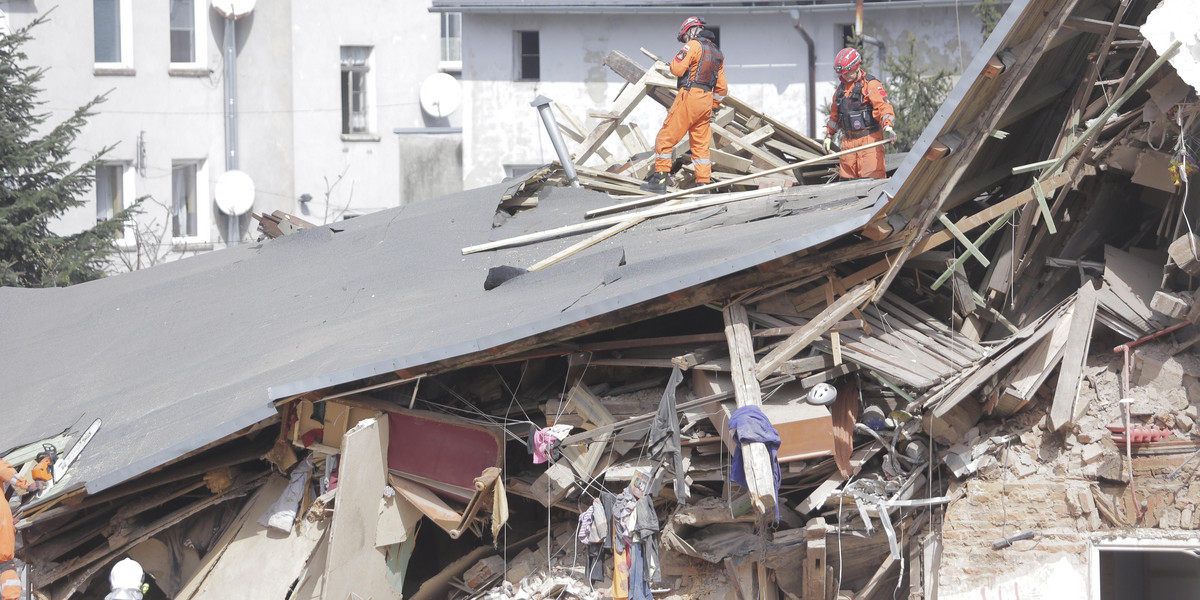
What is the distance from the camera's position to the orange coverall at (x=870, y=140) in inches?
428

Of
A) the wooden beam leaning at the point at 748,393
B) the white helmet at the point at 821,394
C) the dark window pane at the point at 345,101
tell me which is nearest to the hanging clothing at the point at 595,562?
the wooden beam leaning at the point at 748,393

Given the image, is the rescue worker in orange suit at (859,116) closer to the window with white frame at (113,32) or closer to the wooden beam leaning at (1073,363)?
the wooden beam leaning at (1073,363)

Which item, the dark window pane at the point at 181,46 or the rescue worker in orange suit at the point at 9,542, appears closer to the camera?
the rescue worker in orange suit at the point at 9,542

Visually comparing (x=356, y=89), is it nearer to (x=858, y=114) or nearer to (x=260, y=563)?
(x=858, y=114)

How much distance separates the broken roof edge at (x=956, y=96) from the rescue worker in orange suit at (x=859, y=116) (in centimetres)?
297

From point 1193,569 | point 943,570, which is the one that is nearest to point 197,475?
point 943,570

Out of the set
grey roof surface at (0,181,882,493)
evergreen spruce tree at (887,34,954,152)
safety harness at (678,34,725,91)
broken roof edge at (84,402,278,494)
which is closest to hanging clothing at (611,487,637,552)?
grey roof surface at (0,181,882,493)

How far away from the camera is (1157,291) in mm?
7699

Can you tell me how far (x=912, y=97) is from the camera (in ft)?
74.1

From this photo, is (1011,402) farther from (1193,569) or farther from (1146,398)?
(1193,569)

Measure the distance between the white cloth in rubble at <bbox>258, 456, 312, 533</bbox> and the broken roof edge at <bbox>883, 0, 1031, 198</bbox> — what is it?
15.5 feet

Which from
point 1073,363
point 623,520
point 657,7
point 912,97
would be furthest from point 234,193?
point 1073,363

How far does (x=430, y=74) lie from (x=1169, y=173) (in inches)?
892

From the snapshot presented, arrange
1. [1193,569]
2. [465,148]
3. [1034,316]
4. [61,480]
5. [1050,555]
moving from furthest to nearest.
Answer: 1. [465,148]
2. [1193,569]
3. [1034,316]
4. [61,480]
5. [1050,555]
